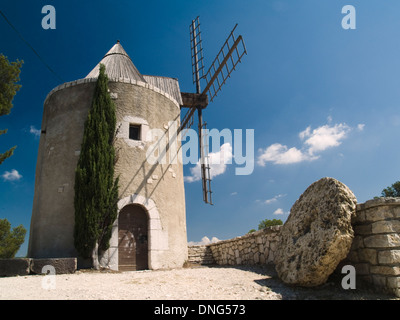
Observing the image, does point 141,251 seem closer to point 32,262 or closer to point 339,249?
point 32,262

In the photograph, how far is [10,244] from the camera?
16.2 metres

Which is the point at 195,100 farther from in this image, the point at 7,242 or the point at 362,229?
the point at 7,242

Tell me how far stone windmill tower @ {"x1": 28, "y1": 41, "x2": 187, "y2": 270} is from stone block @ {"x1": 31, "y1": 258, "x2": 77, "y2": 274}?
1.19 metres

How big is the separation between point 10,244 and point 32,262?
11493 millimetres

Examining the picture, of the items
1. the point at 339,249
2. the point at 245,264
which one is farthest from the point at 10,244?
the point at 339,249

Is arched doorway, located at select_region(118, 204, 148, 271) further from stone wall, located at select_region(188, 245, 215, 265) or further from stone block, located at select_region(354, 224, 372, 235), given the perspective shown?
stone block, located at select_region(354, 224, 372, 235)

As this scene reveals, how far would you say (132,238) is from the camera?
8.87m

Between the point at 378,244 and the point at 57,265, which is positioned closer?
the point at 378,244

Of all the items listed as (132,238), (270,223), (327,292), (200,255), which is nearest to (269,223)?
(270,223)

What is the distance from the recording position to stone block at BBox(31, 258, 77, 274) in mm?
6793

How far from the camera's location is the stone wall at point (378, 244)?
404cm

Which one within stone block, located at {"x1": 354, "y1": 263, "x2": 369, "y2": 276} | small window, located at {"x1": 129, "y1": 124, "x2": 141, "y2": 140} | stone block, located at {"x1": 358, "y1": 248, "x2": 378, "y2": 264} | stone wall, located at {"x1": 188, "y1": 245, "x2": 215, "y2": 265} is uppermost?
small window, located at {"x1": 129, "y1": 124, "x2": 141, "y2": 140}

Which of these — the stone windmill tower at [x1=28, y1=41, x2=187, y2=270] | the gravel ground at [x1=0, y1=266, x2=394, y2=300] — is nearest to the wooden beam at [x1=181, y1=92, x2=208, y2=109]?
the stone windmill tower at [x1=28, y1=41, x2=187, y2=270]

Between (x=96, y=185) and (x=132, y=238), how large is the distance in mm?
1878
